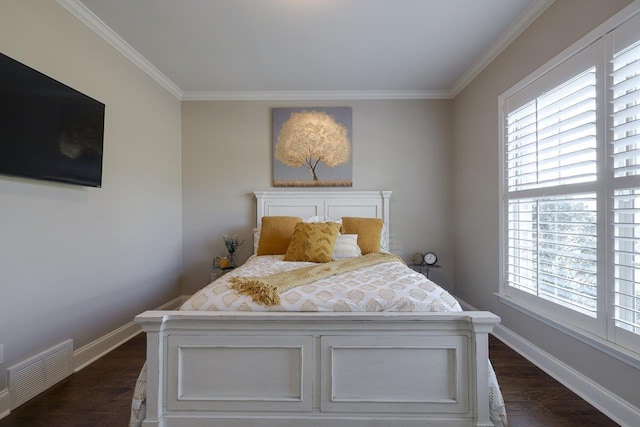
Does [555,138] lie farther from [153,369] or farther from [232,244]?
[232,244]

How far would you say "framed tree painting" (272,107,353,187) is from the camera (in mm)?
3666

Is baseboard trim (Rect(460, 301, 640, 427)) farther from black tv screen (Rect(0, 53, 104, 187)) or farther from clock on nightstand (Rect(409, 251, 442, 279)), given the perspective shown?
black tv screen (Rect(0, 53, 104, 187))

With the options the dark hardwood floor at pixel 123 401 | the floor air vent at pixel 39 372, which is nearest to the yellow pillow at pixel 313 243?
the dark hardwood floor at pixel 123 401

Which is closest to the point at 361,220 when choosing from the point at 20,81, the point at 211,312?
the point at 211,312

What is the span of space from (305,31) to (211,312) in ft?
7.47

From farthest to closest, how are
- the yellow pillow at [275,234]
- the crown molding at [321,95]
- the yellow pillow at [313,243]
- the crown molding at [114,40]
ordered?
the crown molding at [321,95]
the yellow pillow at [275,234]
the yellow pillow at [313,243]
the crown molding at [114,40]

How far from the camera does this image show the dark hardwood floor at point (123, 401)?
1621mm

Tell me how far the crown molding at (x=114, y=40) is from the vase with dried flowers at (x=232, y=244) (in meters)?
1.89

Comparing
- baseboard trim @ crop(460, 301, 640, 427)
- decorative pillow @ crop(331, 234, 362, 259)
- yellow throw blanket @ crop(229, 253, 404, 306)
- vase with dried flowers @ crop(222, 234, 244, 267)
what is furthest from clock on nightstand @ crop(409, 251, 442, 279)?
vase with dried flowers @ crop(222, 234, 244, 267)

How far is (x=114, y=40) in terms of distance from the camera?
2.52 meters

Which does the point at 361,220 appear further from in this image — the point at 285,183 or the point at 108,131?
the point at 108,131

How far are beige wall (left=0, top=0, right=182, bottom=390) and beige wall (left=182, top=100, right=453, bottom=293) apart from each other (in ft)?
1.02

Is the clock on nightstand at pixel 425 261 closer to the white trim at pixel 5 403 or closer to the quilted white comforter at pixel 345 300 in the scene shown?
the quilted white comforter at pixel 345 300

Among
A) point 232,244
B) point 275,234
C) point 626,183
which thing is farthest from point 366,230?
point 626,183
